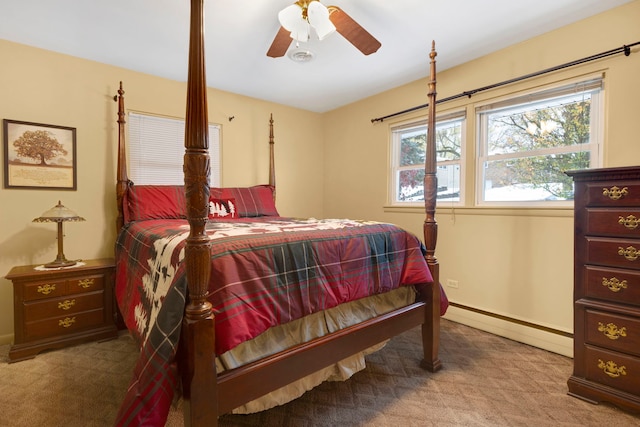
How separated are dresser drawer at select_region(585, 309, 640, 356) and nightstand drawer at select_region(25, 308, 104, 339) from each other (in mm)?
3246

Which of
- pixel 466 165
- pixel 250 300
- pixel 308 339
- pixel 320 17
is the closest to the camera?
pixel 250 300

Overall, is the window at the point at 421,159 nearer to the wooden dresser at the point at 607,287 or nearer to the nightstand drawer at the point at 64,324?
the wooden dresser at the point at 607,287

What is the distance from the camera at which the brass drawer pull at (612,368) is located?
5.03 feet

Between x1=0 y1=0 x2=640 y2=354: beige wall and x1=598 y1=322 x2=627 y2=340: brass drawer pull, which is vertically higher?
x1=0 y1=0 x2=640 y2=354: beige wall

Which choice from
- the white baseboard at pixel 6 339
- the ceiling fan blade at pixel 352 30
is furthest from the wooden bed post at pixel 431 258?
the white baseboard at pixel 6 339

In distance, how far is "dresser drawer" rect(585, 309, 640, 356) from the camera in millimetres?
1503

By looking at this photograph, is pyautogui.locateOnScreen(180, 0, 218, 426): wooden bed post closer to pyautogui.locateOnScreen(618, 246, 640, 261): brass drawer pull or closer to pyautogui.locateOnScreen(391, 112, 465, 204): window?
pyautogui.locateOnScreen(618, 246, 640, 261): brass drawer pull

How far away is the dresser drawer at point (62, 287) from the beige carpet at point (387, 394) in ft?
1.37

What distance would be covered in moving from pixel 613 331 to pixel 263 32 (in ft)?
9.23

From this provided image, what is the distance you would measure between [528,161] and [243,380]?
2.57 metres

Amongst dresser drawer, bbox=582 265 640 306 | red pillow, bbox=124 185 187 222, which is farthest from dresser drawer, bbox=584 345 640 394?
red pillow, bbox=124 185 187 222

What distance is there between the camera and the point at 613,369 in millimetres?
1562

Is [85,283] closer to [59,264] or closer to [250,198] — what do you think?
[59,264]

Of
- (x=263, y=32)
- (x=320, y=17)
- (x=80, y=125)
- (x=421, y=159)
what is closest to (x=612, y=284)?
(x=421, y=159)
